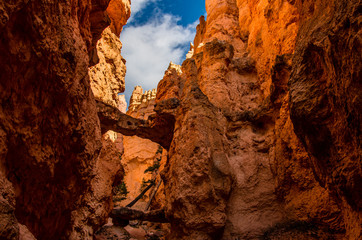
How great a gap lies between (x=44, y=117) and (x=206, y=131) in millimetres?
5733

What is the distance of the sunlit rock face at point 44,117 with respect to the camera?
2598 millimetres

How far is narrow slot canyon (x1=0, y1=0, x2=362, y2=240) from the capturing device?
9.62 ft

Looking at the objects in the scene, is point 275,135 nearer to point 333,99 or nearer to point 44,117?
point 333,99

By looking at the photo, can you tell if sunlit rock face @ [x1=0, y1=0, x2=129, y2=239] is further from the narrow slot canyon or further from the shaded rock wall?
the shaded rock wall

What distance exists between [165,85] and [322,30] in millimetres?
12872

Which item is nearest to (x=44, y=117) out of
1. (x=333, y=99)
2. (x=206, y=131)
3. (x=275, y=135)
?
(x=333, y=99)

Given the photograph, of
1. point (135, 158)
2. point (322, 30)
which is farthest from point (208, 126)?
point (135, 158)

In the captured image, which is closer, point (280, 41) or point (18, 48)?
point (18, 48)

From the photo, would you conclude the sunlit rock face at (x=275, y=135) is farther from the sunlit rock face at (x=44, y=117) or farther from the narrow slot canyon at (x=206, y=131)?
the sunlit rock face at (x=44, y=117)

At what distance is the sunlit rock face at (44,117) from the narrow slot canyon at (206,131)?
0.02 m

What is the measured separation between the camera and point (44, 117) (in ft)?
10.9

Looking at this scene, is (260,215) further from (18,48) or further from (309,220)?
(18,48)

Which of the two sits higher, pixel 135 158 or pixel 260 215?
pixel 135 158

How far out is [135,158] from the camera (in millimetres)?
24562
